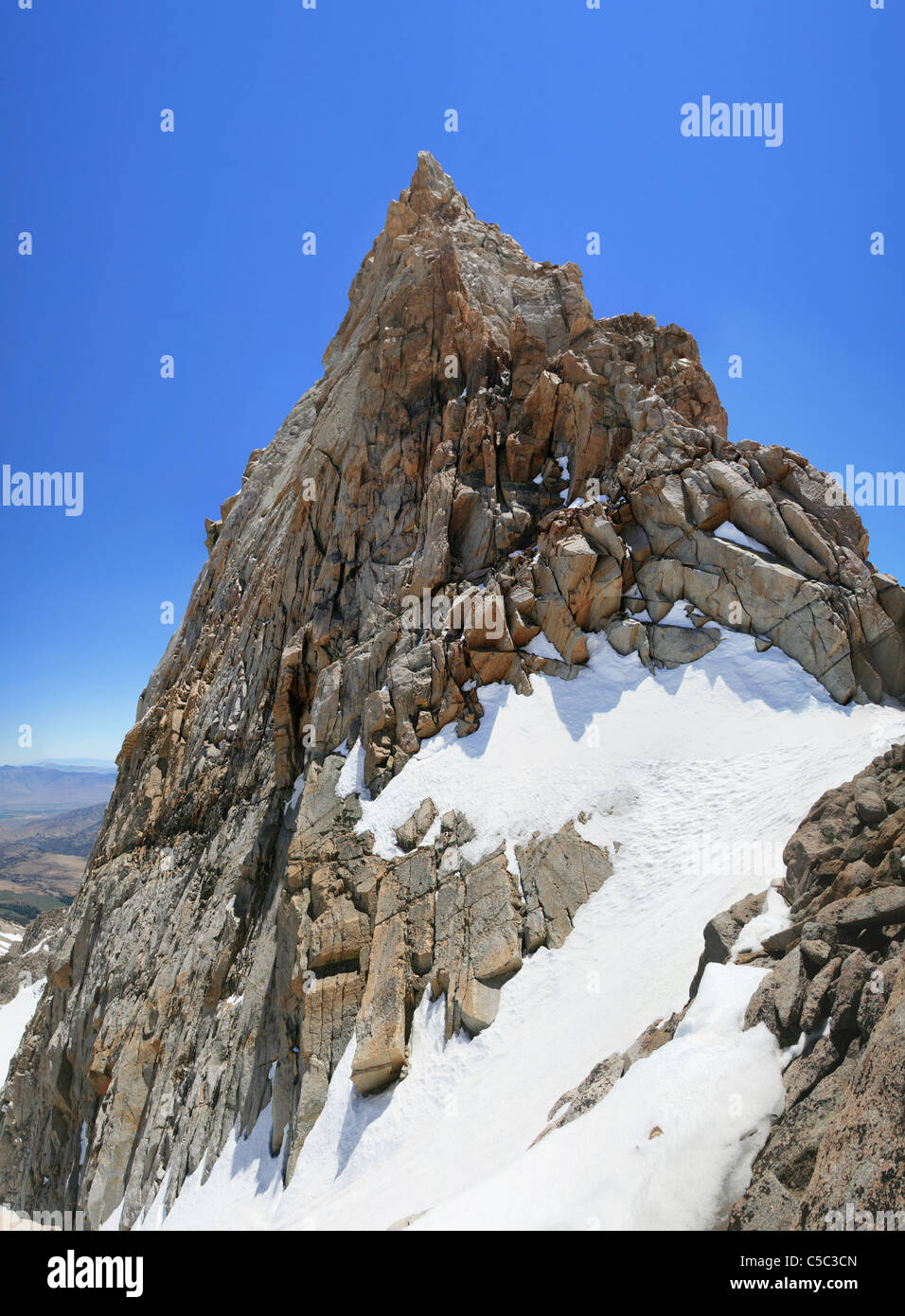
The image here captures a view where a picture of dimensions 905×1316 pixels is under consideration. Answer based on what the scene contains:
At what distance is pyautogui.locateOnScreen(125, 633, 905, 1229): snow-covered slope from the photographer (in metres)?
7.46

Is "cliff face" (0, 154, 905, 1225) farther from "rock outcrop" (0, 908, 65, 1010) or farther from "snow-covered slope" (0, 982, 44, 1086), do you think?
"rock outcrop" (0, 908, 65, 1010)

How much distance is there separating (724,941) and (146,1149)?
24.7 meters

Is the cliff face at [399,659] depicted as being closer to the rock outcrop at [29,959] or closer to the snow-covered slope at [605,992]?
the snow-covered slope at [605,992]

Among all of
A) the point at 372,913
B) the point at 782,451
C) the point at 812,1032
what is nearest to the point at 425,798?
the point at 372,913

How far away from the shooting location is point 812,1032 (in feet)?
24.5

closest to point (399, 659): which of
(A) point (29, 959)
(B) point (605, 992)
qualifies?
(B) point (605, 992)

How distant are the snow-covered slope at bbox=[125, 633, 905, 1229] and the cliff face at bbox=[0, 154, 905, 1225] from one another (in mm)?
877

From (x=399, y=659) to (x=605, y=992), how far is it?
15514 millimetres

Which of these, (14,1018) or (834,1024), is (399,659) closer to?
(834,1024)

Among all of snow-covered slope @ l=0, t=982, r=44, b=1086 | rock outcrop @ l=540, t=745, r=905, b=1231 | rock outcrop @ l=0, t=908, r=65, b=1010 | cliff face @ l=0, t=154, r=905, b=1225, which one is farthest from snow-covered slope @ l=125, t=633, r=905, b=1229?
rock outcrop @ l=0, t=908, r=65, b=1010

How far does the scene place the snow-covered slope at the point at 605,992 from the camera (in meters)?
7.46

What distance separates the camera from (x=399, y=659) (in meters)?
26.1

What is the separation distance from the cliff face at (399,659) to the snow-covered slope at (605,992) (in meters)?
0.88

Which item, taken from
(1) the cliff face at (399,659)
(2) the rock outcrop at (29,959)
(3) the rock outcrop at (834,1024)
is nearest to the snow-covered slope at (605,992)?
(3) the rock outcrop at (834,1024)
